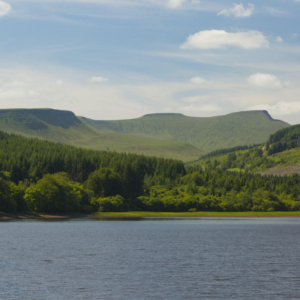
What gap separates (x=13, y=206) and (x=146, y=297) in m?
141

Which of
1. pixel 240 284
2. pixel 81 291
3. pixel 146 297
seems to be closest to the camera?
pixel 146 297

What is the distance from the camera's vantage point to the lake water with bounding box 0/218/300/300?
4719 cm

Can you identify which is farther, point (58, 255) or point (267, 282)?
point (58, 255)

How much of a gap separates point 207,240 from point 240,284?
Result: 52.1 m

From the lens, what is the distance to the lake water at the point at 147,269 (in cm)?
4719

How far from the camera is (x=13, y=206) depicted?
576ft

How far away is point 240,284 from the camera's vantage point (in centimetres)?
5191

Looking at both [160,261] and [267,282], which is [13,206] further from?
[267,282]

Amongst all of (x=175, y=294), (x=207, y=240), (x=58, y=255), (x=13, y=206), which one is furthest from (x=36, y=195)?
(x=175, y=294)

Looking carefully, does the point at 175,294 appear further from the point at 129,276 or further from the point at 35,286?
the point at 35,286

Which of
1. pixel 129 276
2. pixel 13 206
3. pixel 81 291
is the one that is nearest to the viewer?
pixel 81 291

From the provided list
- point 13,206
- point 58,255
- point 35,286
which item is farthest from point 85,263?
point 13,206

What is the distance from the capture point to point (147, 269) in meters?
61.8

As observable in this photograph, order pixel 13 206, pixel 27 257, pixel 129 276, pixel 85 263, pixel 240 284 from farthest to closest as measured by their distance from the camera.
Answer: pixel 13 206, pixel 27 257, pixel 85 263, pixel 129 276, pixel 240 284
